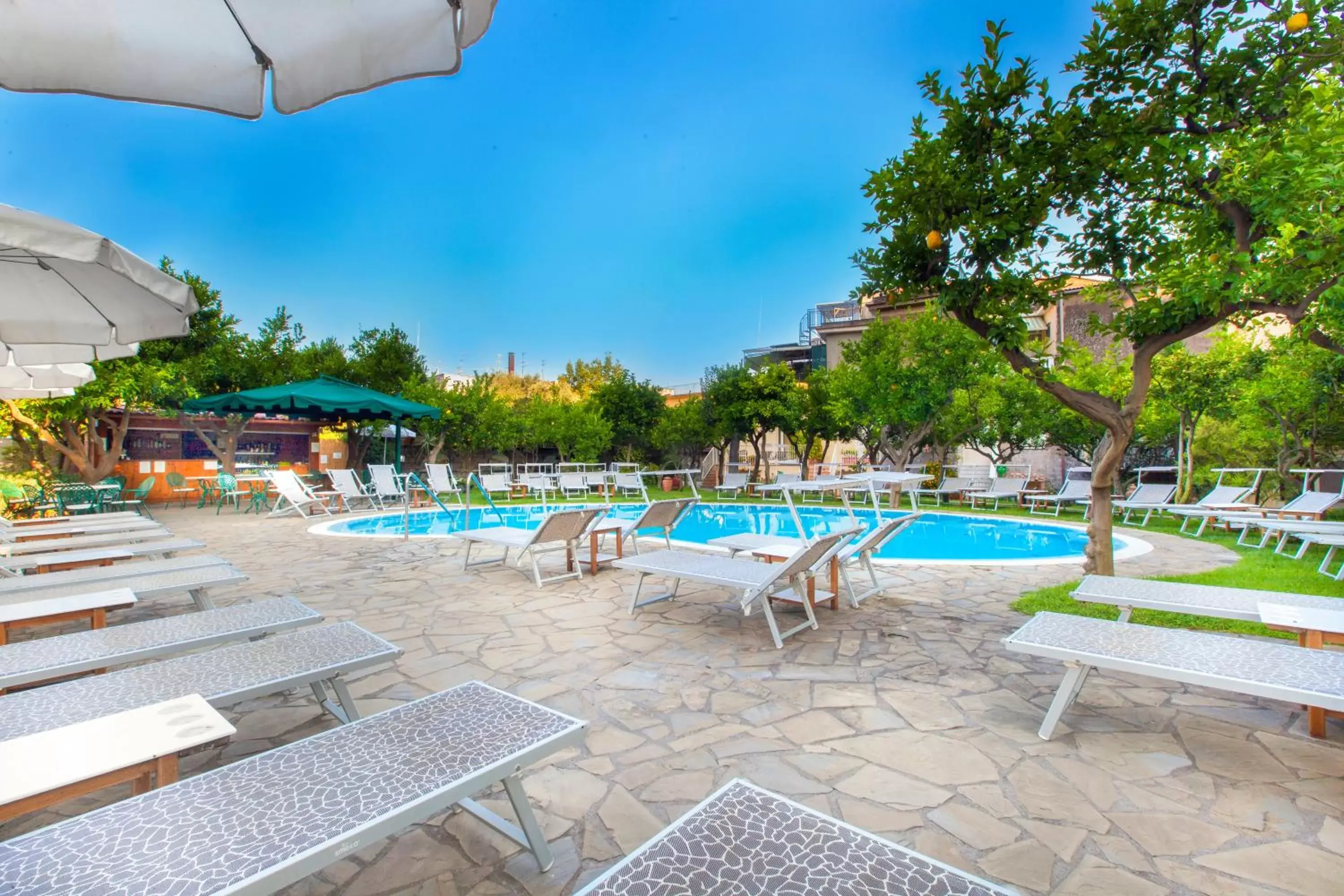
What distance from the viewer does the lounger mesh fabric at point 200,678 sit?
6.54 ft

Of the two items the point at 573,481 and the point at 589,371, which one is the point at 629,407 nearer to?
the point at 573,481

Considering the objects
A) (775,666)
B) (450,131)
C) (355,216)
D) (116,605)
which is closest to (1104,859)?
(775,666)

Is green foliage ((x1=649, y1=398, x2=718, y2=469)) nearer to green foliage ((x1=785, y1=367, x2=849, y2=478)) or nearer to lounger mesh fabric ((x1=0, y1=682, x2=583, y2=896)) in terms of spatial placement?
green foliage ((x1=785, y1=367, x2=849, y2=478))

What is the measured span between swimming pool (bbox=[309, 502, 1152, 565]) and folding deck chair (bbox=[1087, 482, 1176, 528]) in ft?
4.47

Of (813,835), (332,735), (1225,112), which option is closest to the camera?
(813,835)

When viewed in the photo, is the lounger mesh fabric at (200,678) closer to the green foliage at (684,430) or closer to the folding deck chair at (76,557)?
the folding deck chair at (76,557)

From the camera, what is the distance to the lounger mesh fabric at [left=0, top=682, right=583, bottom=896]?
1.22 m

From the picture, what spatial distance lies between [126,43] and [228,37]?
0.29m

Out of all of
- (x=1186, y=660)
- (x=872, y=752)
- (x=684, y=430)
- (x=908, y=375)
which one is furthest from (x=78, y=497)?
(x=908, y=375)

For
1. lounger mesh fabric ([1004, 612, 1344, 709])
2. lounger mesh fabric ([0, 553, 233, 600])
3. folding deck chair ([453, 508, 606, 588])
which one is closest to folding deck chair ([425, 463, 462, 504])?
folding deck chair ([453, 508, 606, 588])

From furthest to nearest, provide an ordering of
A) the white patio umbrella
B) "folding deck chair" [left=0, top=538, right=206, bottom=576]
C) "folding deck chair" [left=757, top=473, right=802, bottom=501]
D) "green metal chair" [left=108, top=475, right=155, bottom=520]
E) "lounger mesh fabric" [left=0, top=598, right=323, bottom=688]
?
"folding deck chair" [left=757, top=473, right=802, bottom=501] < "green metal chair" [left=108, top=475, right=155, bottom=520] < "folding deck chair" [left=0, top=538, right=206, bottom=576] < "lounger mesh fabric" [left=0, top=598, right=323, bottom=688] < the white patio umbrella

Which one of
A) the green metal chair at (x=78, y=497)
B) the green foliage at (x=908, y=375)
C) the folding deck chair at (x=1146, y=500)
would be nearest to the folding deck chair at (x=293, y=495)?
the green metal chair at (x=78, y=497)

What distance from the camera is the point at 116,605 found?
3.16m

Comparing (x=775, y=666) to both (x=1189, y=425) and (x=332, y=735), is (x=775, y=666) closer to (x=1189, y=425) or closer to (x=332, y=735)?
(x=332, y=735)
